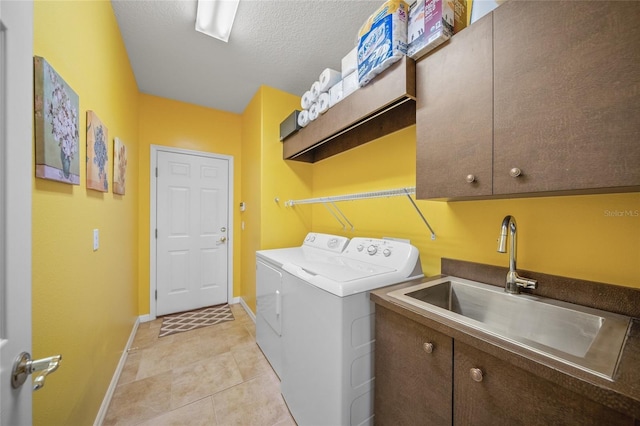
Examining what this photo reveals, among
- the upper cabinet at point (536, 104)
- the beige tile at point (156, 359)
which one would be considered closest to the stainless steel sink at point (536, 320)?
the upper cabinet at point (536, 104)

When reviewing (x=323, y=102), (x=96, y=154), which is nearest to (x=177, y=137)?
(x=96, y=154)

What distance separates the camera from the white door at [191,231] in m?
2.93

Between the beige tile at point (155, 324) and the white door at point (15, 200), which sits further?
the beige tile at point (155, 324)

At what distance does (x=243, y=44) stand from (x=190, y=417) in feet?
9.12

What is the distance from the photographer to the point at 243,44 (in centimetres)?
196

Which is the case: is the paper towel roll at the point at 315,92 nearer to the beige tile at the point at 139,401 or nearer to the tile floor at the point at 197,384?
the tile floor at the point at 197,384

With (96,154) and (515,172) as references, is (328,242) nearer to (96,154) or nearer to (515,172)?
(515,172)

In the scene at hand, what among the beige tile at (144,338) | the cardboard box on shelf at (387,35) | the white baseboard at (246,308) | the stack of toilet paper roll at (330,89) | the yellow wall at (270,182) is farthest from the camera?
the white baseboard at (246,308)

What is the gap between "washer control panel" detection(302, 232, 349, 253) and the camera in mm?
1877

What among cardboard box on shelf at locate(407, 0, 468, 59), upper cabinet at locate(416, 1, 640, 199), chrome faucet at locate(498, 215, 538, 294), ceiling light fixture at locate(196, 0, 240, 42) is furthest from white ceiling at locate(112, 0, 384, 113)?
chrome faucet at locate(498, 215, 538, 294)

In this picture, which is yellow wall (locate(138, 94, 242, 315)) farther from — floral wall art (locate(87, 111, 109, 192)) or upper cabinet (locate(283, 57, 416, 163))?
floral wall art (locate(87, 111, 109, 192))

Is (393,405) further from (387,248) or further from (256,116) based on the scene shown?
(256,116)

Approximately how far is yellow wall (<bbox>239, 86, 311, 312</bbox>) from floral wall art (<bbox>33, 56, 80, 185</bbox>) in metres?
1.52

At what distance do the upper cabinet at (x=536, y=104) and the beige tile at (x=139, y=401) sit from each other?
2179 millimetres
